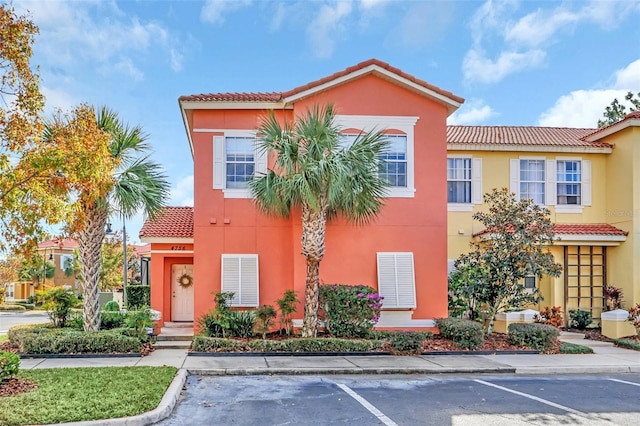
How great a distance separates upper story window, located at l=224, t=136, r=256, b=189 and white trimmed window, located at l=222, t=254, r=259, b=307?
85.9 inches

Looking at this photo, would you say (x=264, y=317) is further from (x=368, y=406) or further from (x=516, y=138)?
(x=516, y=138)

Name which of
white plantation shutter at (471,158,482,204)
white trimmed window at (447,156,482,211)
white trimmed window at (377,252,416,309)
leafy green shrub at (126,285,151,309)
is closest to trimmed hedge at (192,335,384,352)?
white trimmed window at (377,252,416,309)

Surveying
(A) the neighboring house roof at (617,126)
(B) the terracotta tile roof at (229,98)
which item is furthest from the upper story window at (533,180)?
(B) the terracotta tile roof at (229,98)

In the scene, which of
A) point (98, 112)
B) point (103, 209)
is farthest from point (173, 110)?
point (103, 209)

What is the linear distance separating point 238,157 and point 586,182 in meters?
13.3

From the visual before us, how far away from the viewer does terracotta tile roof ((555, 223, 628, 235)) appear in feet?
58.6

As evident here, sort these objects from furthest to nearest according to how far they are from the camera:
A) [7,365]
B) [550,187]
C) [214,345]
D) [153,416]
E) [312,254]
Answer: [550,187] → [312,254] → [214,345] → [7,365] → [153,416]

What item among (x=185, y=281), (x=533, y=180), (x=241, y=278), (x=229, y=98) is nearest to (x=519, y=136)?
(x=533, y=180)

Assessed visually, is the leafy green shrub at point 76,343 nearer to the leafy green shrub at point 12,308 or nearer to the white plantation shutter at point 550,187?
the white plantation shutter at point 550,187

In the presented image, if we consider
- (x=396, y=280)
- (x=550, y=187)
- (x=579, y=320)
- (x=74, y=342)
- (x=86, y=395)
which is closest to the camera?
(x=86, y=395)

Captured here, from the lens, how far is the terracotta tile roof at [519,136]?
18891mm

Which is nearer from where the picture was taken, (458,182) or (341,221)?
(341,221)

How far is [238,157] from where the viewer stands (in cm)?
1514

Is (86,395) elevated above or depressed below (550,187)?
below
